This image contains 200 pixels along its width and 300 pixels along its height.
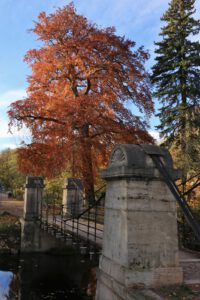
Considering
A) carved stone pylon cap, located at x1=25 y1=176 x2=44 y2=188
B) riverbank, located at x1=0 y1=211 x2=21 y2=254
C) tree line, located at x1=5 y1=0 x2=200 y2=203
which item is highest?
tree line, located at x1=5 y1=0 x2=200 y2=203

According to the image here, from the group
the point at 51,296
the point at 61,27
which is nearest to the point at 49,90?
the point at 61,27

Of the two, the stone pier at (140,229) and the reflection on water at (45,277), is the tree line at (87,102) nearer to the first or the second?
the reflection on water at (45,277)

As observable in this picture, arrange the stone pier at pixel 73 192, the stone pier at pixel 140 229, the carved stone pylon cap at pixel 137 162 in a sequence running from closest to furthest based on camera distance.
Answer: the stone pier at pixel 140 229, the carved stone pylon cap at pixel 137 162, the stone pier at pixel 73 192

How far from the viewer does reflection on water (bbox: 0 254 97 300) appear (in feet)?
33.8

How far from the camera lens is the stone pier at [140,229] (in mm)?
4898

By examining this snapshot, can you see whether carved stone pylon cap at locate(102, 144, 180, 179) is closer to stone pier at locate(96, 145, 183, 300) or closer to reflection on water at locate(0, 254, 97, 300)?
stone pier at locate(96, 145, 183, 300)

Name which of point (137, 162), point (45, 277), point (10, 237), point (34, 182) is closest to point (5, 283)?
point (45, 277)

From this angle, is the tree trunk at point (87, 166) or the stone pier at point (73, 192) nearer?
the tree trunk at point (87, 166)

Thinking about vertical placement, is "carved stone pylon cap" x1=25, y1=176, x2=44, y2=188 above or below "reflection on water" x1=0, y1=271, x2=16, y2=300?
above

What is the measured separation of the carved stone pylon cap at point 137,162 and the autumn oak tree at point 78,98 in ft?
30.3

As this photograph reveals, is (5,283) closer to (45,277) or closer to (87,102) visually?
(45,277)

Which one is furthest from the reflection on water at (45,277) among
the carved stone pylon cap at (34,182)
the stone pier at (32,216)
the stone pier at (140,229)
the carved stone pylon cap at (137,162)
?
the carved stone pylon cap at (137,162)

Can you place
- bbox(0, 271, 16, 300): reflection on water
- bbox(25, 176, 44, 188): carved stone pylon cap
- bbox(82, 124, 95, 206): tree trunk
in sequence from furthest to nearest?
1. bbox(25, 176, 44, 188): carved stone pylon cap
2. bbox(82, 124, 95, 206): tree trunk
3. bbox(0, 271, 16, 300): reflection on water

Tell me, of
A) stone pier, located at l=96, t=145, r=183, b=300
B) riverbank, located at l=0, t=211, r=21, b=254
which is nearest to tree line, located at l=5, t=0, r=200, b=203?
riverbank, located at l=0, t=211, r=21, b=254
